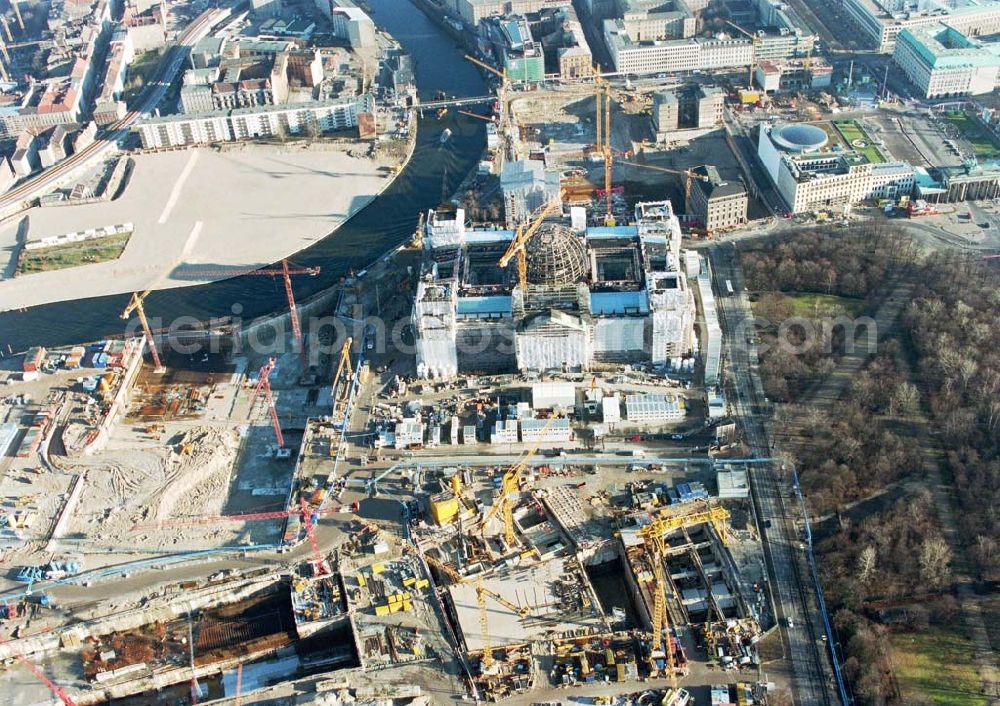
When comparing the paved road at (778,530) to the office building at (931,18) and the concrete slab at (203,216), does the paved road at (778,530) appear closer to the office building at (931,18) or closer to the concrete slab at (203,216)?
the concrete slab at (203,216)

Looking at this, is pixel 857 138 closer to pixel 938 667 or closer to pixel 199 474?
pixel 938 667

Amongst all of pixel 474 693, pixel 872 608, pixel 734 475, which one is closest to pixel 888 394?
pixel 734 475

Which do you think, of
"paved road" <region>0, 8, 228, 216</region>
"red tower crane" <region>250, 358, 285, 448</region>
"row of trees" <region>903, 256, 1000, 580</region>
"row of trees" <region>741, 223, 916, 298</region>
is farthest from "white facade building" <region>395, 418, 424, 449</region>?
"paved road" <region>0, 8, 228, 216</region>

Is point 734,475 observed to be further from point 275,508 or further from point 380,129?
point 380,129

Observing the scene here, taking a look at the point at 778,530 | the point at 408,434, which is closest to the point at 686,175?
the point at 408,434

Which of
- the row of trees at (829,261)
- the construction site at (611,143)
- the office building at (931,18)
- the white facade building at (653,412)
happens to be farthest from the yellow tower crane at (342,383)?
the office building at (931,18)
